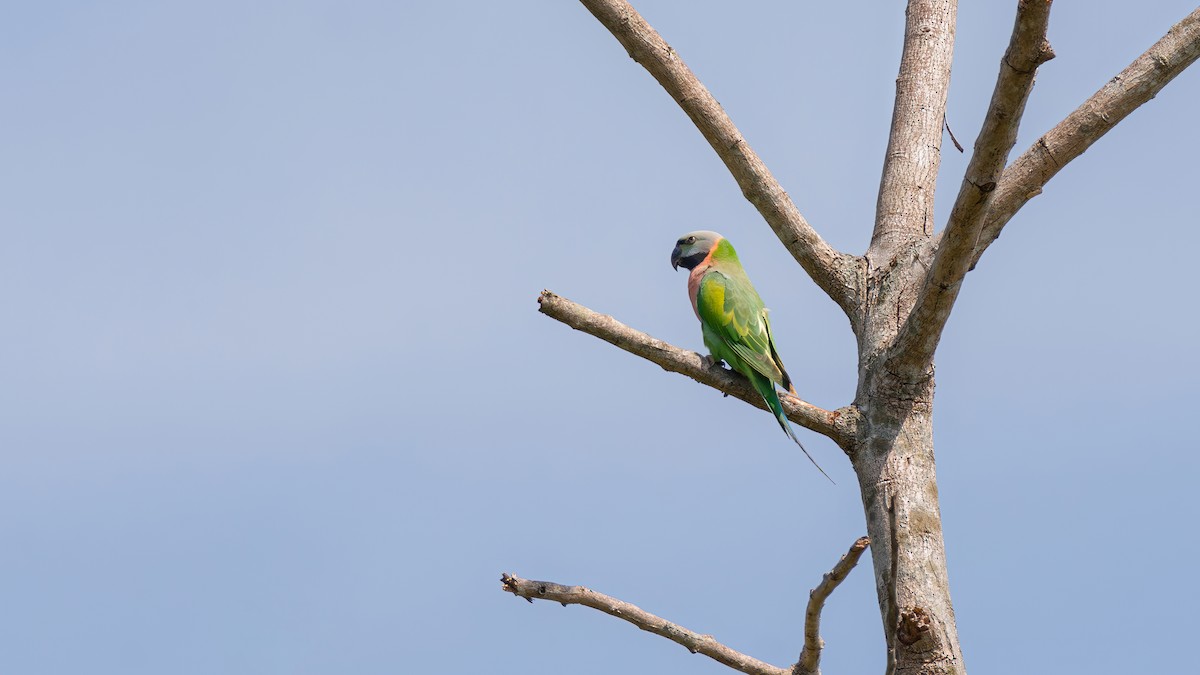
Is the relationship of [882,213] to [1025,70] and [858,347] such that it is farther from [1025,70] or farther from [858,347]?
[1025,70]

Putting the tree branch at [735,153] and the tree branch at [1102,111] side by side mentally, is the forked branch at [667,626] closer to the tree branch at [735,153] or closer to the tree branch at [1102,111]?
the tree branch at [735,153]

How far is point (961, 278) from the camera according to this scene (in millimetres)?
4047

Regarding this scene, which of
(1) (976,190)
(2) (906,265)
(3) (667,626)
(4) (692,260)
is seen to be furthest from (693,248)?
(1) (976,190)

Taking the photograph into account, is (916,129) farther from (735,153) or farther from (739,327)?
(739,327)

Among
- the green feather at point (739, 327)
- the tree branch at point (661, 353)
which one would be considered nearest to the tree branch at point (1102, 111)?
the tree branch at point (661, 353)

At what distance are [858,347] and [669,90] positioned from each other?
1501 millimetres

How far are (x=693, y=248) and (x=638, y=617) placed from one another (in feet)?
14.6

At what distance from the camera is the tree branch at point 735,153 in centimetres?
501

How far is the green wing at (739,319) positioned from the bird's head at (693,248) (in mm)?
756

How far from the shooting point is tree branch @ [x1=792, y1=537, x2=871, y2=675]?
13.4 ft

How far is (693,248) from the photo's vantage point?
28.6 feet

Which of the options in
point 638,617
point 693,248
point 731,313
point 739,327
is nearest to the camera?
point 638,617

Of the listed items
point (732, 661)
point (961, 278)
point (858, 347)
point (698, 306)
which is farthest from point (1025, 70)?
point (698, 306)

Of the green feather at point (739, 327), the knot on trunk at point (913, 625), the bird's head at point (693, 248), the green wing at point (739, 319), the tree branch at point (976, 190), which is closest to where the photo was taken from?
the tree branch at point (976, 190)
